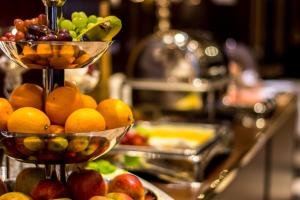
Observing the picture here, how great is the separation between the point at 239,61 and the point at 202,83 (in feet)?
5.18

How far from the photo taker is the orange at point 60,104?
4.47ft

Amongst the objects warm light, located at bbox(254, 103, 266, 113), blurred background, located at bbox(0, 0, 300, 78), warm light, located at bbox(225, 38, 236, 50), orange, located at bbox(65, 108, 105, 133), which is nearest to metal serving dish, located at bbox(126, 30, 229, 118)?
warm light, located at bbox(254, 103, 266, 113)

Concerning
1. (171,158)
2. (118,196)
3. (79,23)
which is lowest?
(171,158)

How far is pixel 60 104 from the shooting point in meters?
1.36

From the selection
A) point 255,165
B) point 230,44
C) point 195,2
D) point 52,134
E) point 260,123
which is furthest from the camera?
point 230,44

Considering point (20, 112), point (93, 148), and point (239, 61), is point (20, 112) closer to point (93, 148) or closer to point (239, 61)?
point (93, 148)

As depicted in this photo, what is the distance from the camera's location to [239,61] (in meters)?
4.72

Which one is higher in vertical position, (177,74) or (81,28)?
(81,28)

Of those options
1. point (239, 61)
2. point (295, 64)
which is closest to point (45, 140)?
point (239, 61)

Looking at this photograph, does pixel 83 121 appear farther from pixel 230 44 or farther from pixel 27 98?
pixel 230 44

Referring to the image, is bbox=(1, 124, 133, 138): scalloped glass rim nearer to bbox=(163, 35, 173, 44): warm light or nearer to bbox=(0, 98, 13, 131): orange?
bbox=(0, 98, 13, 131): orange

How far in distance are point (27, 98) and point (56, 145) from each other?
6.1 inches

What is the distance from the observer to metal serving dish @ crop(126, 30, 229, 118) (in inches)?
126

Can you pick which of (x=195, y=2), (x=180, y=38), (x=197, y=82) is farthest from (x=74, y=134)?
(x=195, y=2)
